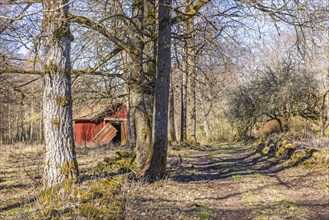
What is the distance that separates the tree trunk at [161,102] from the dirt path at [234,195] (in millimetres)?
454

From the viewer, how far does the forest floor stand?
5.44m

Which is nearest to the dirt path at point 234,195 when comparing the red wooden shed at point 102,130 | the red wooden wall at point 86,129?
the red wooden shed at point 102,130

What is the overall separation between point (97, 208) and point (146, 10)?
6.40 metres

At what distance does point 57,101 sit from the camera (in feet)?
20.1

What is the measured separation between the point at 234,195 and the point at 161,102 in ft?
9.38

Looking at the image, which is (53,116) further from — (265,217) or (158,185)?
(265,217)

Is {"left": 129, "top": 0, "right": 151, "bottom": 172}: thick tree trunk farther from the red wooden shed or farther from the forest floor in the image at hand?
the red wooden shed

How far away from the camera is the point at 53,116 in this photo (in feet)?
20.0

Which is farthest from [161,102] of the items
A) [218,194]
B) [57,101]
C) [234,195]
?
[234,195]

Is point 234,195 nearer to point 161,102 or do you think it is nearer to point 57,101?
point 161,102

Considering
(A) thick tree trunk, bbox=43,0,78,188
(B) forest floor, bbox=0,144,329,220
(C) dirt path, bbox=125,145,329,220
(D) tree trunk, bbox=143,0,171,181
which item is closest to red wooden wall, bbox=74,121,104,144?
(B) forest floor, bbox=0,144,329,220

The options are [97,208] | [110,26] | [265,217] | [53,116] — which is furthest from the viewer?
[110,26]

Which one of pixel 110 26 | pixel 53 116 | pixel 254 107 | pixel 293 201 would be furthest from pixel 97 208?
pixel 254 107

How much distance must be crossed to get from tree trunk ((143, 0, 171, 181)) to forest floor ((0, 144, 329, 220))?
43cm
